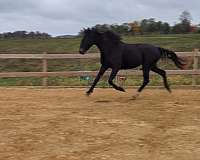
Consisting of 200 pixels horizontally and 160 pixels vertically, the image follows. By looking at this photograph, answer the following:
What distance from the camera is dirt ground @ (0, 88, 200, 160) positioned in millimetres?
6750

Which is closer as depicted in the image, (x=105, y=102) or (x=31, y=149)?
(x=31, y=149)

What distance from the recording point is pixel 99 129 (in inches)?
320

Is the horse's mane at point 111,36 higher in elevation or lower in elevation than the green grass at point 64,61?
higher

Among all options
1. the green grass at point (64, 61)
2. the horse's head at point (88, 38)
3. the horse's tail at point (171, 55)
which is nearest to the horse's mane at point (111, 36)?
the horse's head at point (88, 38)

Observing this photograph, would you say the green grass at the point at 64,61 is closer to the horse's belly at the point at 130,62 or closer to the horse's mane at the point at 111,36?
the horse's belly at the point at 130,62

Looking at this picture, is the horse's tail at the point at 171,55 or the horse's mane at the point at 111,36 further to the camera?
the horse's tail at the point at 171,55

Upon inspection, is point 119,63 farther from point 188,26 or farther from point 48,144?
point 188,26

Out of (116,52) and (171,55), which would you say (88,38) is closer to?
(116,52)

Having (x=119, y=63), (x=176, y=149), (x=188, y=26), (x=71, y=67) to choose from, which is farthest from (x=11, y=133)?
(x=188, y=26)

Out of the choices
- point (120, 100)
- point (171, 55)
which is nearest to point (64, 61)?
point (171, 55)

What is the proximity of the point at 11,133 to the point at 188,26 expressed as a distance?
43551 millimetres

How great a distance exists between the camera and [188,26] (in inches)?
1961

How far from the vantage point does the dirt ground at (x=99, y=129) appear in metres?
6.75

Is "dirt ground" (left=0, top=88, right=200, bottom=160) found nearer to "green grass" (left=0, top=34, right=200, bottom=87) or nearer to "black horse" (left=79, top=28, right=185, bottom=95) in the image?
"black horse" (left=79, top=28, right=185, bottom=95)
